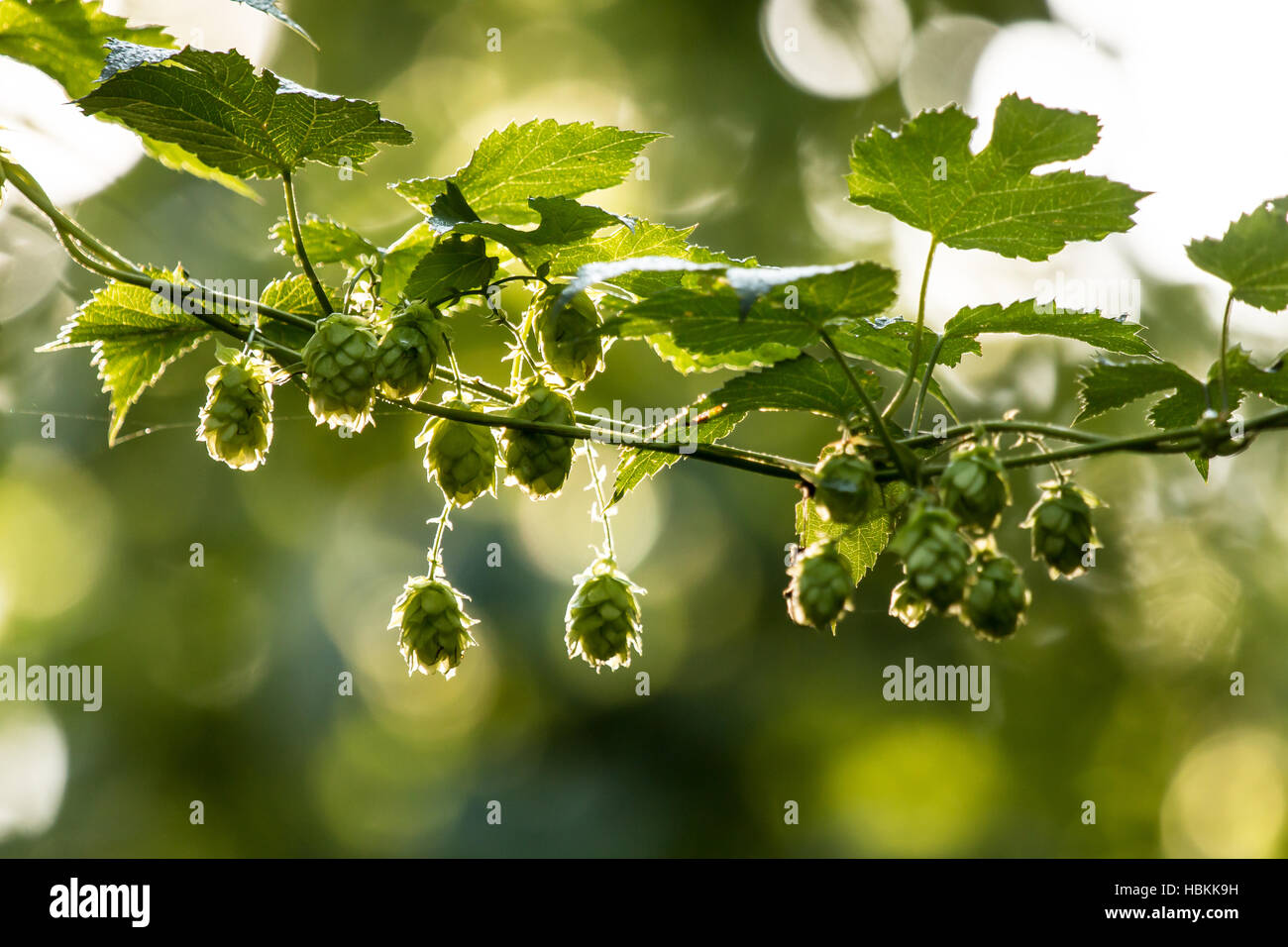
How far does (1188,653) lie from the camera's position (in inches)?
327

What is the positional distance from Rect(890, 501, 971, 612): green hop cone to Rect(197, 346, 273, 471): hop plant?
2.37 feet

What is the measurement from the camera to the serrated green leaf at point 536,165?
1.24 metres

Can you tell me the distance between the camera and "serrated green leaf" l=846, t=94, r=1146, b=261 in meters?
1.03

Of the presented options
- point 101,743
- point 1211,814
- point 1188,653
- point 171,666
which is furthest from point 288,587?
point 1211,814

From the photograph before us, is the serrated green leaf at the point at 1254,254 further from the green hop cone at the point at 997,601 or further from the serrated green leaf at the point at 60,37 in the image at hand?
the serrated green leaf at the point at 60,37

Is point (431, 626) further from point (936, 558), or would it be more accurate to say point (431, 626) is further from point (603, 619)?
point (936, 558)

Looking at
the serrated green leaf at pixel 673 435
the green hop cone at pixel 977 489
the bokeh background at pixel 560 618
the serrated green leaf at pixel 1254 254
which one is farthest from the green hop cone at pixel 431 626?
the bokeh background at pixel 560 618

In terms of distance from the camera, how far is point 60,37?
4.24 ft

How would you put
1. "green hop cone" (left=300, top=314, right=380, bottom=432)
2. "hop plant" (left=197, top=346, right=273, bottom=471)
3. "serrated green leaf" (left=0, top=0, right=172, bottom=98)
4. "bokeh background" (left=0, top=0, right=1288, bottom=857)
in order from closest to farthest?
"green hop cone" (left=300, top=314, right=380, bottom=432)
"hop plant" (left=197, top=346, right=273, bottom=471)
"serrated green leaf" (left=0, top=0, right=172, bottom=98)
"bokeh background" (left=0, top=0, right=1288, bottom=857)

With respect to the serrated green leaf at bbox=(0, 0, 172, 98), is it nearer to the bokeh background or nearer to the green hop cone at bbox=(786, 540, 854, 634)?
the green hop cone at bbox=(786, 540, 854, 634)

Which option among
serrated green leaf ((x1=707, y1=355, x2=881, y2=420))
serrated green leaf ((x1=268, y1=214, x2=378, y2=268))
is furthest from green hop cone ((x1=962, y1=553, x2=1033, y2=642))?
serrated green leaf ((x1=268, y1=214, x2=378, y2=268))

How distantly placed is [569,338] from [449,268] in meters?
0.16
